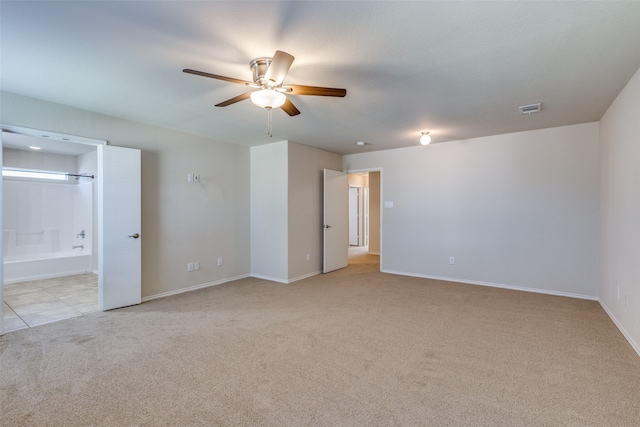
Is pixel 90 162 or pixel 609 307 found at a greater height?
pixel 90 162

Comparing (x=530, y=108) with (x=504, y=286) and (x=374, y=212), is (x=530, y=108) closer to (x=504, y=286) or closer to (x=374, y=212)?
(x=504, y=286)

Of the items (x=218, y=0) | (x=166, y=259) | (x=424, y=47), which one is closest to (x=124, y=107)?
(x=166, y=259)

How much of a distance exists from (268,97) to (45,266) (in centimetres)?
592

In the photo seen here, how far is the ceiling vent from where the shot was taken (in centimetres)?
335

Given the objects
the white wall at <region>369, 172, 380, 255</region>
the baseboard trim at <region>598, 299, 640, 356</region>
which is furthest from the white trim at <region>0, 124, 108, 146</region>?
the white wall at <region>369, 172, 380, 255</region>

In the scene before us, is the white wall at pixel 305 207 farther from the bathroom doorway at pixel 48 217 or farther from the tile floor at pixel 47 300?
the bathroom doorway at pixel 48 217

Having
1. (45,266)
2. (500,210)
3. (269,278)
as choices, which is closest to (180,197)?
(269,278)

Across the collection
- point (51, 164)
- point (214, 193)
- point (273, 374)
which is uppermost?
point (51, 164)

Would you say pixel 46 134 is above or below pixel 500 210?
above

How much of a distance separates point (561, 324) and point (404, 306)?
165cm

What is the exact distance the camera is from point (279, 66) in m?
Result: 2.02

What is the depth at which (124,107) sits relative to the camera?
3.43 metres

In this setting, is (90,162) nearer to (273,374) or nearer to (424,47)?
(273,374)

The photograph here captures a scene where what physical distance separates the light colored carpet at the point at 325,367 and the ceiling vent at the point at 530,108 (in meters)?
2.40
